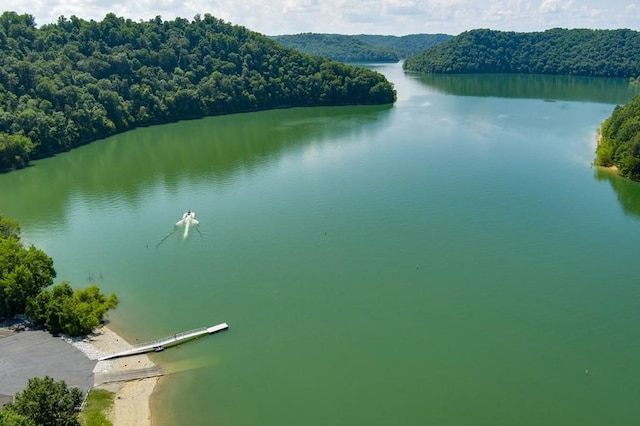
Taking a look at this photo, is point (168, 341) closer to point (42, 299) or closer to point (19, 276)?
point (42, 299)

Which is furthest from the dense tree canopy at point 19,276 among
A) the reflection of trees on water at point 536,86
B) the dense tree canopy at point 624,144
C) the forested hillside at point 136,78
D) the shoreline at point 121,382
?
the reflection of trees on water at point 536,86

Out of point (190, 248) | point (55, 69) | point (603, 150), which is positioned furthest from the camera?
point (55, 69)

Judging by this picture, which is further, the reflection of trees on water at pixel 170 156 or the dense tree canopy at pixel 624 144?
the dense tree canopy at pixel 624 144

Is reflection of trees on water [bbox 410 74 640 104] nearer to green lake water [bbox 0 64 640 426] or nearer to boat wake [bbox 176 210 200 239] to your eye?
green lake water [bbox 0 64 640 426]

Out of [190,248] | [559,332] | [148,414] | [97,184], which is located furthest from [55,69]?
[559,332]

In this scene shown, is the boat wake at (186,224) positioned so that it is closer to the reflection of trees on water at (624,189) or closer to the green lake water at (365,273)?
the green lake water at (365,273)

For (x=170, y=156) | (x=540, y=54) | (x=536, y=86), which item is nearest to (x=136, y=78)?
(x=170, y=156)

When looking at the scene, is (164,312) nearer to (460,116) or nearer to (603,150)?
(603,150)
